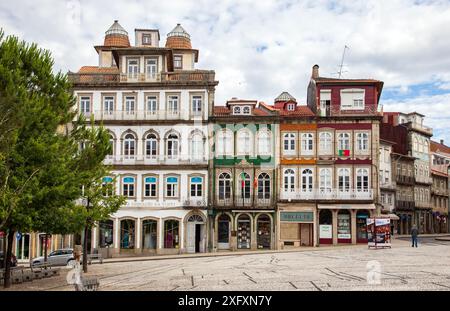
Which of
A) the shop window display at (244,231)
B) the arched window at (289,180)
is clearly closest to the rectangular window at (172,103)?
the shop window display at (244,231)

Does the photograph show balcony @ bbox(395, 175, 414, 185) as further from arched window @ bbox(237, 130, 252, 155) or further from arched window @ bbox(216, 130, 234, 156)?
arched window @ bbox(216, 130, 234, 156)

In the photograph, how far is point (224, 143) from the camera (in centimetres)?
4756

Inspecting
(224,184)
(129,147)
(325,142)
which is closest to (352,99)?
(325,142)

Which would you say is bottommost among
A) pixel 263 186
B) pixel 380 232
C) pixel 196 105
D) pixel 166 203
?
pixel 380 232

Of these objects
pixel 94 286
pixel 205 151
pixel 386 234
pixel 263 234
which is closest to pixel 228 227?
pixel 263 234

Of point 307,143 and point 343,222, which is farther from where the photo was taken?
point 307,143

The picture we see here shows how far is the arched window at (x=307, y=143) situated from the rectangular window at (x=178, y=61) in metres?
13.9

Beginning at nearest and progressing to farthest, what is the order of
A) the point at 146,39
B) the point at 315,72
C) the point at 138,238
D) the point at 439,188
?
the point at 138,238, the point at 146,39, the point at 315,72, the point at 439,188

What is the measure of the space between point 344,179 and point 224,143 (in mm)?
10265

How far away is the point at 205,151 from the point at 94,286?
95.1 feet

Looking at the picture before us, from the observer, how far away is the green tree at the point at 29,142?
19703mm

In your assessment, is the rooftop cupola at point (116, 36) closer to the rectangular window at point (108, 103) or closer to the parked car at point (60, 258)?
the rectangular window at point (108, 103)

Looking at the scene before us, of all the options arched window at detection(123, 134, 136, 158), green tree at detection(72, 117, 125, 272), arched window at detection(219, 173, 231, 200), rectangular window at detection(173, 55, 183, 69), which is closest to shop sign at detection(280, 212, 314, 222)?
arched window at detection(219, 173, 231, 200)

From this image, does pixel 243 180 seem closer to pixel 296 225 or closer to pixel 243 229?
pixel 243 229
